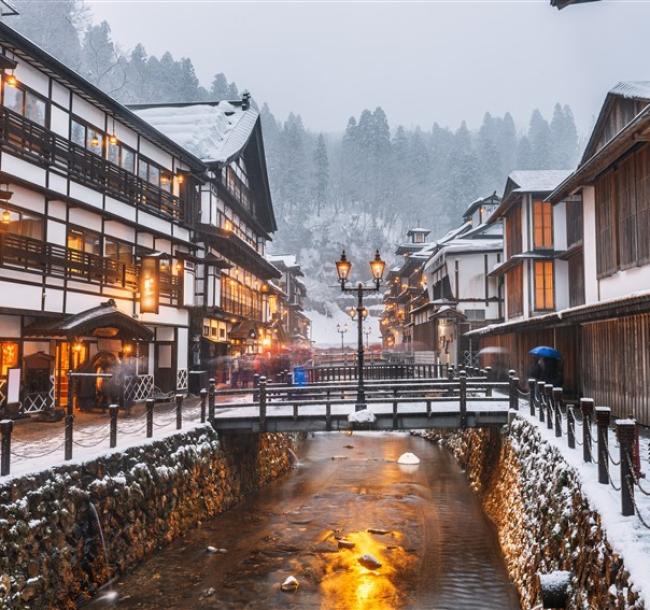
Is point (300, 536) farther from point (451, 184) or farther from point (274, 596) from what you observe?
point (451, 184)

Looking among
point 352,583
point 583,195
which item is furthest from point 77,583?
point 583,195

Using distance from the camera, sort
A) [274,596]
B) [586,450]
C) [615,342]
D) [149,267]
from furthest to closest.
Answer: [149,267]
[615,342]
[274,596]
[586,450]

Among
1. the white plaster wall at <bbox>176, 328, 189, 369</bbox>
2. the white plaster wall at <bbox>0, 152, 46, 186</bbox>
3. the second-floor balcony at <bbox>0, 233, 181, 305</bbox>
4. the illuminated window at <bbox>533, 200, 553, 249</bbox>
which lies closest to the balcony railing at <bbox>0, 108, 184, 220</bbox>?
the white plaster wall at <bbox>0, 152, 46, 186</bbox>

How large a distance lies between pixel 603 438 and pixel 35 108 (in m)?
20.0

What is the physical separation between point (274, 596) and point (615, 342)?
39.0 ft

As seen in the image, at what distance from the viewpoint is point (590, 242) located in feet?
65.1

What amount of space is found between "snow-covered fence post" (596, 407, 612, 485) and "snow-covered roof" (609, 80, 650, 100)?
12.1 meters

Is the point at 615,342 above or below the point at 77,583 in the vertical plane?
above

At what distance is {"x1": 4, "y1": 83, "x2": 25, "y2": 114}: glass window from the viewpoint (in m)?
17.4

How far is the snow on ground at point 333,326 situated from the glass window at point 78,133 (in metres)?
89.2

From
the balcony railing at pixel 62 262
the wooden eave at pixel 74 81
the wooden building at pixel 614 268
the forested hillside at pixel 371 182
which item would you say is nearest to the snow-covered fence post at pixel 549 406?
the wooden building at pixel 614 268

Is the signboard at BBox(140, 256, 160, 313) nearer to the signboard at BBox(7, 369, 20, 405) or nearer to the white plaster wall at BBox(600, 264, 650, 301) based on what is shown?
the signboard at BBox(7, 369, 20, 405)

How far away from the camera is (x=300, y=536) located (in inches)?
658

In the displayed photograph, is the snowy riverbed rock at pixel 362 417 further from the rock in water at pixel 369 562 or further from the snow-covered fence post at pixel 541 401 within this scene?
the snow-covered fence post at pixel 541 401
